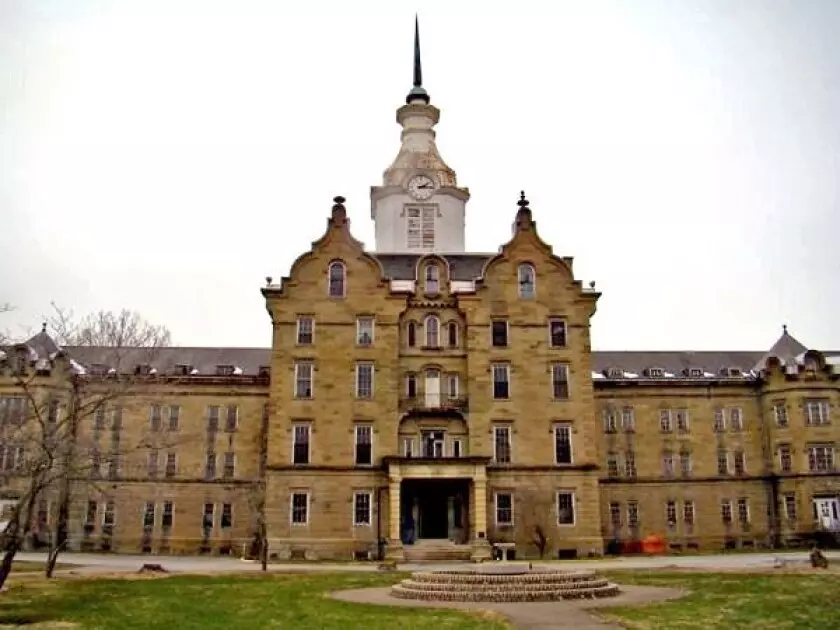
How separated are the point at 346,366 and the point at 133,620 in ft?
107

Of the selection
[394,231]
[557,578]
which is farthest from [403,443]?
[557,578]

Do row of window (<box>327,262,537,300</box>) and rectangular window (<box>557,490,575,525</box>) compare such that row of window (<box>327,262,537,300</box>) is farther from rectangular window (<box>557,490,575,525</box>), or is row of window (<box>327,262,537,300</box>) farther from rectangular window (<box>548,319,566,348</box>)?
rectangular window (<box>557,490,575,525</box>)

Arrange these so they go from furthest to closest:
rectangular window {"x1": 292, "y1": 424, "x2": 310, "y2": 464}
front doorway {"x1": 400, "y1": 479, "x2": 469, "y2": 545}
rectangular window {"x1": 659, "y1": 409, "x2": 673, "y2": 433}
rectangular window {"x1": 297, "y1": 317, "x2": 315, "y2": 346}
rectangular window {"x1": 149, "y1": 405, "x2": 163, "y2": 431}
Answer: rectangular window {"x1": 659, "y1": 409, "x2": 673, "y2": 433} < rectangular window {"x1": 149, "y1": 405, "x2": 163, "y2": 431} < rectangular window {"x1": 297, "y1": 317, "x2": 315, "y2": 346} < rectangular window {"x1": 292, "y1": 424, "x2": 310, "y2": 464} < front doorway {"x1": 400, "y1": 479, "x2": 469, "y2": 545}

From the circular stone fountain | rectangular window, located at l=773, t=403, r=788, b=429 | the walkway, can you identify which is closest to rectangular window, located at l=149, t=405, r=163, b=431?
the walkway

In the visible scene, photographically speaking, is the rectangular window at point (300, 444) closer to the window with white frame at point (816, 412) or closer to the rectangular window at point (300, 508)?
the rectangular window at point (300, 508)

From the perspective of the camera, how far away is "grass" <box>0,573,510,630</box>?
1986 cm

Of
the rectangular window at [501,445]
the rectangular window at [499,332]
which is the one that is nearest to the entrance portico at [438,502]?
the rectangular window at [501,445]

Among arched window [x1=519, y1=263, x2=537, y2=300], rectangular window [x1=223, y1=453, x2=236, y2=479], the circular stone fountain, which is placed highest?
arched window [x1=519, y1=263, x2=537, y2=300]

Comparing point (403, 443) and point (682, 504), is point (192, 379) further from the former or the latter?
point (682, 504)

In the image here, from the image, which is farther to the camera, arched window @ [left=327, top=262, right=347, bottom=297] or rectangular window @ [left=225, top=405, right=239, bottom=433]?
rectangular window @ [left=225, top=405, right=239, bottom=433]

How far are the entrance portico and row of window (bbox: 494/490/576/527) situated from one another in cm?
185

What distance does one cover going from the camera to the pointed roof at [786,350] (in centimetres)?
6278

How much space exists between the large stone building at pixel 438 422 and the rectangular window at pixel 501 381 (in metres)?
0.12

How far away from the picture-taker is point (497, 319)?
5434 centimetres
